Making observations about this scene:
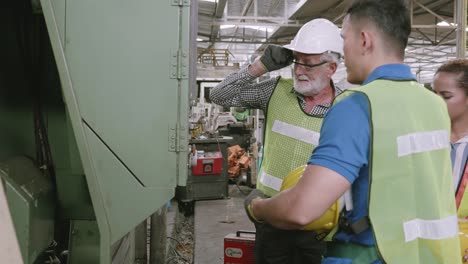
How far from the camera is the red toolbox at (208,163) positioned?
6.31 m

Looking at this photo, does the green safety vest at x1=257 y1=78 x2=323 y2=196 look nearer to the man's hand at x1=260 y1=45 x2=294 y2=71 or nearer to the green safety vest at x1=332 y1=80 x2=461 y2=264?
the man's hand at x1=260 y1=45 x2=294 y2=71

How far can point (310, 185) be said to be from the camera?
1.10 meters

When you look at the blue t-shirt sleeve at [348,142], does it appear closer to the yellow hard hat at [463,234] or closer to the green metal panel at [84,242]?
the yellow hard hat at [463,234]

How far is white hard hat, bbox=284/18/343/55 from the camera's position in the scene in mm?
2246

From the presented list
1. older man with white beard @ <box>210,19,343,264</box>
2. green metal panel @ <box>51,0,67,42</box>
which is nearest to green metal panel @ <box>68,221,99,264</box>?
older man with white beard @ <box>210,19,343,264</box>

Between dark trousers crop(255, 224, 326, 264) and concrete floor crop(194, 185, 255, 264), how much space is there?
2.17 metres

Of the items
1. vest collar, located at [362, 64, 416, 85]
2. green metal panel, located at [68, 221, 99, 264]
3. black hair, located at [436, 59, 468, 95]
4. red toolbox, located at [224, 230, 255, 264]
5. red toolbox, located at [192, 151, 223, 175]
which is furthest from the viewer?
red toolbox, located at [192, 151, 223, 175]

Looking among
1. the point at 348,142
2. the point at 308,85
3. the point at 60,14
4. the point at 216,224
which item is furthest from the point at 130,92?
the point at 216,224

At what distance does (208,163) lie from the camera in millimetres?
6363

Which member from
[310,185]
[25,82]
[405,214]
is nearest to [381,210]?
[405,214]

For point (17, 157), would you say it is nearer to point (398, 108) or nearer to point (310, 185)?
point (310, 185)

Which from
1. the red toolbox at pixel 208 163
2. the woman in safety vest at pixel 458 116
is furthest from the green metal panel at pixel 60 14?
the red toolbox at pixel 208 163

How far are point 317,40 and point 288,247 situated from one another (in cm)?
120

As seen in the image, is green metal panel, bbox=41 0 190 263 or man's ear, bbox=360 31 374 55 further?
green metal panel, bbox=41 0 190 263
